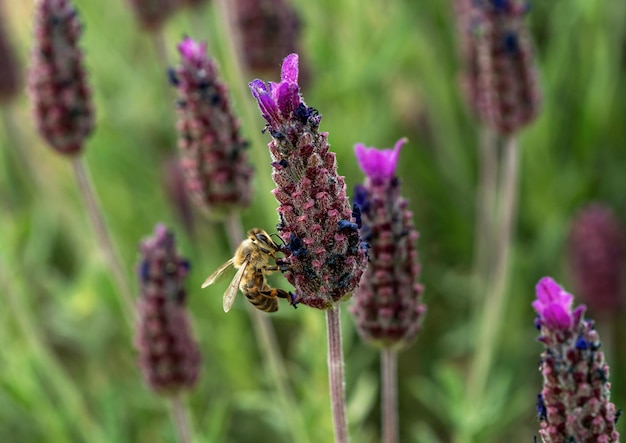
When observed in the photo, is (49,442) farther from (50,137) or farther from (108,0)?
(108,0)

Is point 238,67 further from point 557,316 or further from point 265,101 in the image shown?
point 557,316

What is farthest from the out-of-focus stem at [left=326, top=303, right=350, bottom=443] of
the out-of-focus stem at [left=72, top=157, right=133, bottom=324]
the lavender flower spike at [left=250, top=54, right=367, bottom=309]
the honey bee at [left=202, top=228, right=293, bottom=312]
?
the out-of-focus stem at [left=72, top=157, right=133, bottom=324]

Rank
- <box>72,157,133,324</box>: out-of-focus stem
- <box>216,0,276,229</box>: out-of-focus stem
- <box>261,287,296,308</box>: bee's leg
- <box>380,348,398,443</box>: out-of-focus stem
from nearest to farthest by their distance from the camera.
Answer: <box>261,287,296,308</box>: bee's leg → <box>380,348,398,443</box>: out-of-focus stem → <box>72,157,133,324</box>: out-of-focus stem → <box>216,0,276,229</box>: out-of-focus stem

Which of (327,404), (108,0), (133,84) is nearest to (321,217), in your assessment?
(327,404)

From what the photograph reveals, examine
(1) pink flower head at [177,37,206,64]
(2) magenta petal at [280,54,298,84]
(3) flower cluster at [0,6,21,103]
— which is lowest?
(2) magenta petal at [280,54,298,84]

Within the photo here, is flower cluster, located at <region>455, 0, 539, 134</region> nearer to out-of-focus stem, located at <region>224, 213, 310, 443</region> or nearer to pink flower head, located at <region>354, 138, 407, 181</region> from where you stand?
→ out-of-focus stem, located at <region>224, 213, 310, 443</region>

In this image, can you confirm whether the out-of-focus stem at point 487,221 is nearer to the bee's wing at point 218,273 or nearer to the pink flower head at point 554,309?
the bee's wing at point 218,273
